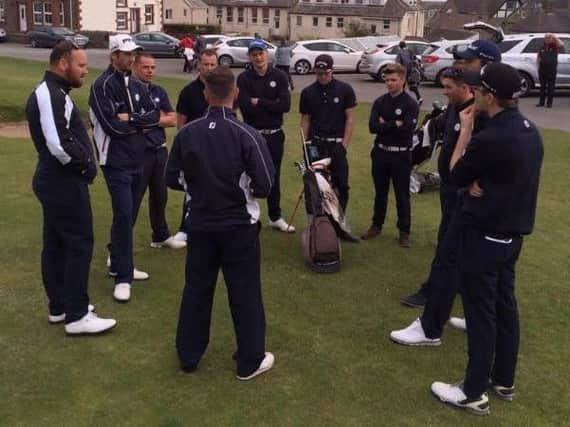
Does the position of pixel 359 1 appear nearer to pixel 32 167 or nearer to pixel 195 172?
pixel 32 167

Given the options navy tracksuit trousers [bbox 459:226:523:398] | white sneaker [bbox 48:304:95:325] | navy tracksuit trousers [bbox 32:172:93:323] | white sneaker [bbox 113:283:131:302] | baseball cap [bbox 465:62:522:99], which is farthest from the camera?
white sneaker [bbox 113:283:131:302]

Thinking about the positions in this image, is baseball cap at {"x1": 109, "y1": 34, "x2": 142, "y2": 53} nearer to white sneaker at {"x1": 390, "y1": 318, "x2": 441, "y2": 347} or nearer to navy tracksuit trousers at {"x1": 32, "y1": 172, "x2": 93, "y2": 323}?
navy tracksuit trousers at {"x1": 32, "y1": 172, "x2": 93, "y2": 323}

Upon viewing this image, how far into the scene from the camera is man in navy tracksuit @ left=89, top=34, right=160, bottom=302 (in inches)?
209

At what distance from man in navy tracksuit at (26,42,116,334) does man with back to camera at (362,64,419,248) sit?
3160 millimetres

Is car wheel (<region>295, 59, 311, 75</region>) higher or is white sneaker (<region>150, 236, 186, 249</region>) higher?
car wheel (<region>295, 59, 311, 75</region>)

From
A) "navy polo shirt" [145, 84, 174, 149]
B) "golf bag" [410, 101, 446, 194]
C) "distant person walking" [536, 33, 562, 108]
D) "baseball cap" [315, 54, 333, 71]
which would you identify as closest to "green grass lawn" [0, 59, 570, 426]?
"navy polo shirt" [145, 84, 174, 149]

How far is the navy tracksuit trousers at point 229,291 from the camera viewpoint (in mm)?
4133

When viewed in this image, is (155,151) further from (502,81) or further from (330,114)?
(502,81)

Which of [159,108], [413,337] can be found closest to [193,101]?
[159,108]

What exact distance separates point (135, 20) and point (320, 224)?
50266mm

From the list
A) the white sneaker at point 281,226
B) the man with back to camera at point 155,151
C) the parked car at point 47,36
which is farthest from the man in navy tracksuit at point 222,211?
the parked car at point 47,36

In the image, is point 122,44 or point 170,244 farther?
point 170,244

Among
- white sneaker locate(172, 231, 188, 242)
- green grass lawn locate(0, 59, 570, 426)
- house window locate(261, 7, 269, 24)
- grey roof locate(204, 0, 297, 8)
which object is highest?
grey roof locate(204, 0, 297, 8)

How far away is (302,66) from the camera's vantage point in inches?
1096
